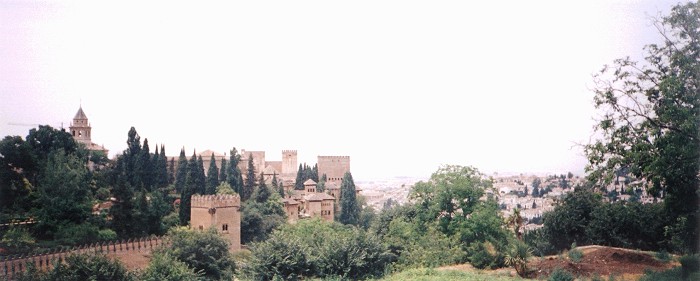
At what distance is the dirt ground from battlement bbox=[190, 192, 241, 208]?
27.0 metres

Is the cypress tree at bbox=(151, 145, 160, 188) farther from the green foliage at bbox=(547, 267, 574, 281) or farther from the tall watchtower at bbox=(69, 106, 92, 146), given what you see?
the green foliage at bbox=(547, 267, 574, 281)

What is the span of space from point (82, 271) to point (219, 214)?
16917 millimetres

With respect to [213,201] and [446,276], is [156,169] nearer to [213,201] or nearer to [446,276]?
[213,201]

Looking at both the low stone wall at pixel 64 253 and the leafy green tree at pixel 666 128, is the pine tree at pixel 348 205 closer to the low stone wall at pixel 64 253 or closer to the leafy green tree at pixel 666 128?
the low stone wall at pixel 64 253

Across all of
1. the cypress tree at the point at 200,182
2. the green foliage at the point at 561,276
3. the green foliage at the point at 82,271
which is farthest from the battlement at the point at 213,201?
the green foliage at the point at 561,276

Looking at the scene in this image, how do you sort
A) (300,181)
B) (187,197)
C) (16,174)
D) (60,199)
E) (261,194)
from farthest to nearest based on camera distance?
(300,181), (261,194), (187,197), (16,174), (60,199)

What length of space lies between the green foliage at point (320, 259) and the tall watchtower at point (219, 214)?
2165cm

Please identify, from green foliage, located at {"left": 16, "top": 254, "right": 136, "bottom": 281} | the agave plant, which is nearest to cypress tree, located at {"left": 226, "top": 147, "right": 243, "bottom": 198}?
green foliage, located at {"left": 16, "top": 254, "right": 136, "bottom": 281}

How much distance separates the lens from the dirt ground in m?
14.0

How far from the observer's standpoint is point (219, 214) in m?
39.0

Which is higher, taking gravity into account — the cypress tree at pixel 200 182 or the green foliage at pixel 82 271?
the cypress tree at pixel 200 182

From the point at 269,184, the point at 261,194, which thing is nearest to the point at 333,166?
the point at 269,184

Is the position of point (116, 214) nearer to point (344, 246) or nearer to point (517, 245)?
point (344, 246)

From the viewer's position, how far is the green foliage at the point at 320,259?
17031 mm
